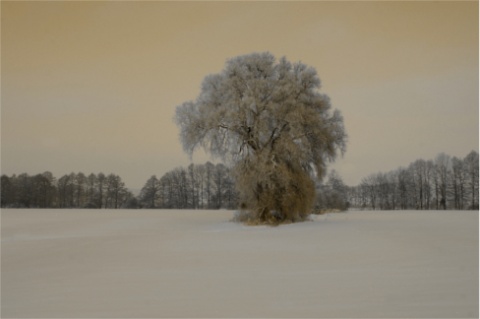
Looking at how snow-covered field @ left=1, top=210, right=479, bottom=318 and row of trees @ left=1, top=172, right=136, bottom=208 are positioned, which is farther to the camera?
row of trees @ left=1, top=172, right=136, bottom=208

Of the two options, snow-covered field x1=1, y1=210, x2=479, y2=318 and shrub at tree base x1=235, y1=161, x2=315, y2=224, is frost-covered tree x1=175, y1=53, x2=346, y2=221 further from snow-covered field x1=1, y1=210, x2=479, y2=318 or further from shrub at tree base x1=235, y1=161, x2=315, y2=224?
snow-covered field x1=1, y1=210, x2=479, y2=318

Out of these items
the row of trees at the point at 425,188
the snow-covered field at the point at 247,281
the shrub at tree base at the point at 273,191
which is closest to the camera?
the snow-covered field at the point at 247,281

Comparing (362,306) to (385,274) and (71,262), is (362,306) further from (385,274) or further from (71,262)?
(71,262)

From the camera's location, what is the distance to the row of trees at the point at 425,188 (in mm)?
47750

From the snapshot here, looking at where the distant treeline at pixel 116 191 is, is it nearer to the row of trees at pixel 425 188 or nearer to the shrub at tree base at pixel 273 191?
the row of trees at pixel 425 188

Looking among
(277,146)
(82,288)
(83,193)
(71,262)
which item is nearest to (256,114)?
(277,146)

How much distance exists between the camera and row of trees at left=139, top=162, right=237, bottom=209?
53656 mm

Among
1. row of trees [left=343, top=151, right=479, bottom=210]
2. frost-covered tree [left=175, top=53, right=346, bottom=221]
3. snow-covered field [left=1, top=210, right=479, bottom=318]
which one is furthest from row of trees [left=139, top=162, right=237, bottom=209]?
snow-covered field [left=1, top=210, right=479, bottom=318]

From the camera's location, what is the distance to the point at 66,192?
58.8 metres

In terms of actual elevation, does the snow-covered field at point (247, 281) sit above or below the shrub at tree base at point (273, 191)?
below

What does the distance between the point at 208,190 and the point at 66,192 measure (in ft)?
71.8

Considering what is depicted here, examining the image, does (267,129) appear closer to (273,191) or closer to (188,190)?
(273,191)

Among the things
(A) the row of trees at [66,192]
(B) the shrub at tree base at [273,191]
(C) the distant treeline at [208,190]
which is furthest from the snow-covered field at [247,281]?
(A) the row of trees at [66,192]

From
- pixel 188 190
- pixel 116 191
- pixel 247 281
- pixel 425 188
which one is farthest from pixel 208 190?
pixel 247 281
